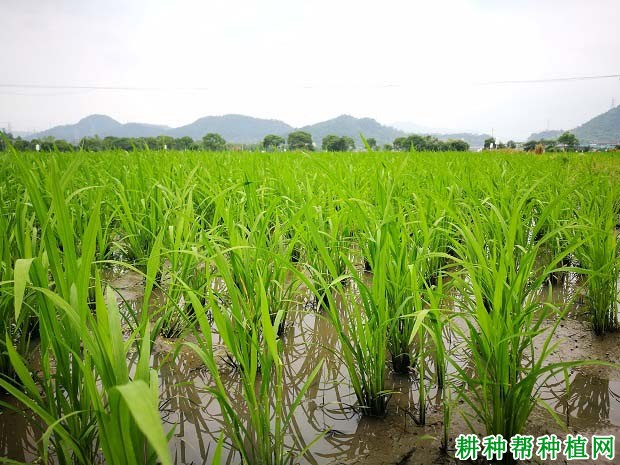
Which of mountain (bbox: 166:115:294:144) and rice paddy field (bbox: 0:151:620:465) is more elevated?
mountain (bbox: 166:115:294:144)

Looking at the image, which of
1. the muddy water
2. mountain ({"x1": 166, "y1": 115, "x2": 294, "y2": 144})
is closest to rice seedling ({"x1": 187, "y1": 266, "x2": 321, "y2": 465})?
the muddy water

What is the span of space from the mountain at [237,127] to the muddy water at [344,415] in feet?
582

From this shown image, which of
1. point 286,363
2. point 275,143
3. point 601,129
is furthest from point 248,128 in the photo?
point 286,363

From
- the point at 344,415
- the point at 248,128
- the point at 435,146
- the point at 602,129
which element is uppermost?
the point at 248,128

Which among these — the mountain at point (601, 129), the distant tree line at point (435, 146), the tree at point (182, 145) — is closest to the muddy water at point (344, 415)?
the distant tree line at point (435, 146)

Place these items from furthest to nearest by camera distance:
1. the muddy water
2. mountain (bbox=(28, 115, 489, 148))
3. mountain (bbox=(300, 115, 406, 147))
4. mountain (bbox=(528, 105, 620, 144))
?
1. mountain (bbox=(300, 115, 406, 147))
2. mountain (bbox=(28, 115, 489, 148))
3. mountain (bbox=(528, 105, 620, 144))
4. the muddy water

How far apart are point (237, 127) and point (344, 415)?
659ft

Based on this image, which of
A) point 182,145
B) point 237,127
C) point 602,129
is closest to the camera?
point 182,145

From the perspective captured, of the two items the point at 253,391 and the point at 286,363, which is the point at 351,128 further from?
the point at 253,391

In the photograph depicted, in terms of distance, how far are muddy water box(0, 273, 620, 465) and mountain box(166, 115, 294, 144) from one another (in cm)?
17733

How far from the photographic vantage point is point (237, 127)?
19125cm

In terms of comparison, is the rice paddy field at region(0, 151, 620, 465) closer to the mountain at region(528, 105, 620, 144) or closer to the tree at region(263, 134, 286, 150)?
the tree at region(263, 134, 286, 150)

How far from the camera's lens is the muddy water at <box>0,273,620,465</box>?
105cm

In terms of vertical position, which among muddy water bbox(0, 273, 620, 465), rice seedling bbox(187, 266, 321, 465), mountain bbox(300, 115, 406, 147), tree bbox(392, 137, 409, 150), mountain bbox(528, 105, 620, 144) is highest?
mountain bbox(300, 115, 406, 147)
